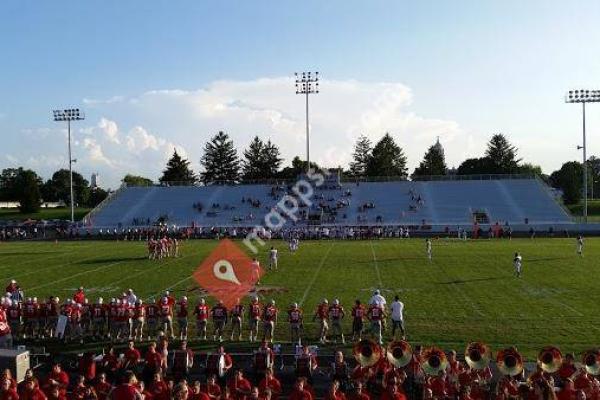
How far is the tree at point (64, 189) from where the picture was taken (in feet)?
319

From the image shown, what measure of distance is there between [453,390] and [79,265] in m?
22.0

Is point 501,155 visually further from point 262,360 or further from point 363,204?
point 262,360

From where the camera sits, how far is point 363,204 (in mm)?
53344

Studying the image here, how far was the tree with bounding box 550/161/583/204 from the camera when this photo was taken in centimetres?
8088

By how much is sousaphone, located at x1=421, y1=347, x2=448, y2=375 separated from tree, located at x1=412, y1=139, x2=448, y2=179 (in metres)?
79.8

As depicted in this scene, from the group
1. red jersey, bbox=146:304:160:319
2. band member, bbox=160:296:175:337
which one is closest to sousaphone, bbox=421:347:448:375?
band member, bbox=160:296:175:337

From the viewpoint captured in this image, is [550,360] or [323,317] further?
[323,317]

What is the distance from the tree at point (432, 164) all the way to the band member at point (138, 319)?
250 ft

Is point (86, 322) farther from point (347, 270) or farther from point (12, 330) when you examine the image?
point (347, 270)

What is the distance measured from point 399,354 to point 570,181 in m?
80.0

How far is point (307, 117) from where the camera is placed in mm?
54219

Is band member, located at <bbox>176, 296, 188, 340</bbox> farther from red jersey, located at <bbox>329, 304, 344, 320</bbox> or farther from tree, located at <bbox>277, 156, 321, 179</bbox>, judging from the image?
tree, located at <bbox>277, 156, 321, 179</bbox>

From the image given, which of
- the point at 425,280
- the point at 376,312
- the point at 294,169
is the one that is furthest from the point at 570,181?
the point at 376,312

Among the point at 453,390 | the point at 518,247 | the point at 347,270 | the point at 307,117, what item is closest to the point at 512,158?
the point at 307,117
